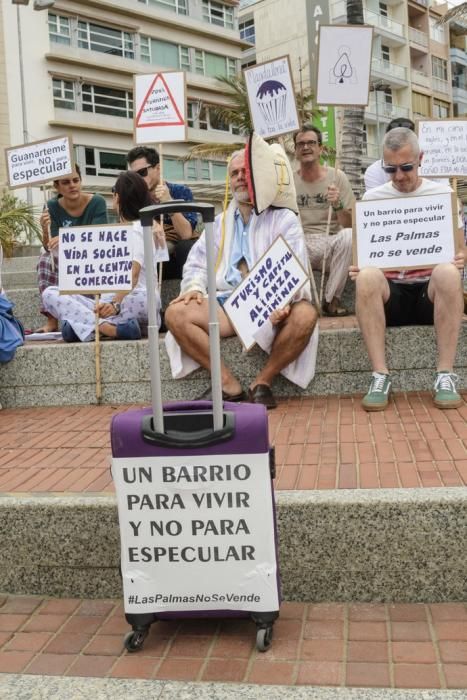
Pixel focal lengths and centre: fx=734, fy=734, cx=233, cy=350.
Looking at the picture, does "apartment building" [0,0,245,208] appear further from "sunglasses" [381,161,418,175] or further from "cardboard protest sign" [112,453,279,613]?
"cardboard protest sign" [112,453,279,613]

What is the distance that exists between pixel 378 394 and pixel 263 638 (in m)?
2.02

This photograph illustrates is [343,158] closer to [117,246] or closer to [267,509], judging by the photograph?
[117,246]

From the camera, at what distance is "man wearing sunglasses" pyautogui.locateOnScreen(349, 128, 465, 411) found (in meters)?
4.05

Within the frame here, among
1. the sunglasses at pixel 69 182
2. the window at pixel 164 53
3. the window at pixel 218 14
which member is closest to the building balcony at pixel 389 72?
the window at pixel 218 14

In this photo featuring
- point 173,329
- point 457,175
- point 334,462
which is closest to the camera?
point 334,462

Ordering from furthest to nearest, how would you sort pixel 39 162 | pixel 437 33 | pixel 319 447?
pixel 437 33 → pixel 39 162 → pixel 319 447

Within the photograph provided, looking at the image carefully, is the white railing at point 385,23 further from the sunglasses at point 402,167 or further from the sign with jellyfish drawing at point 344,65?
the sunglasses at point 402,167

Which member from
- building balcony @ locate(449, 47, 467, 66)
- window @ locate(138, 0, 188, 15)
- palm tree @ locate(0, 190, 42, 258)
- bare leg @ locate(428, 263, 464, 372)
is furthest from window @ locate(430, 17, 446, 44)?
bare leg @ locate(428, 263, 464, 372)

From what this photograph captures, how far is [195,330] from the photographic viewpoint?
14.4 feet

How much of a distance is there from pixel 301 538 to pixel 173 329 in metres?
2.10

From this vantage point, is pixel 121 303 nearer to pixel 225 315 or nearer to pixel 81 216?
pixel 225 315

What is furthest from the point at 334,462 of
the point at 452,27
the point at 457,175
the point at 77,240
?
the point at 452,27

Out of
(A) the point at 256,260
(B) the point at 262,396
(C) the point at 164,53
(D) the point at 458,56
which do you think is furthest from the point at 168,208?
(D) the point at 458,56

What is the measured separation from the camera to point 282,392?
184 inches
